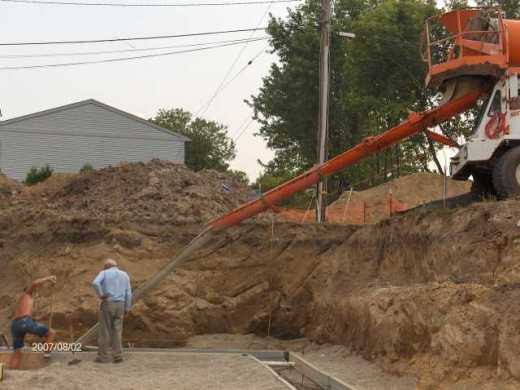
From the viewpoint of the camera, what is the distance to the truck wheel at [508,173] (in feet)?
41.3

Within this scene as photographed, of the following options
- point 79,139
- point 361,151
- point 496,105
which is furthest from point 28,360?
point 79,139

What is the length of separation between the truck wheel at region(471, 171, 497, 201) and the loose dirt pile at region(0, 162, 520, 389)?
1737mm

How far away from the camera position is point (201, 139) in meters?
51.0

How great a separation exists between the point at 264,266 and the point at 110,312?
5360 mm

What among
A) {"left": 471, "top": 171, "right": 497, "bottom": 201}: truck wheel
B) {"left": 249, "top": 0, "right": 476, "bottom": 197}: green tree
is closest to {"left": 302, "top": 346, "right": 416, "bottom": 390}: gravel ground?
{"left": 471, "top": 171, "right": 497, "bottom": 201}: truck wheel

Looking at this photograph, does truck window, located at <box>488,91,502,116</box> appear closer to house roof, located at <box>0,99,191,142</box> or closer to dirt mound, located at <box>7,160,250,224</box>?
dirt mound, located at <box>7,160,250,224</box>

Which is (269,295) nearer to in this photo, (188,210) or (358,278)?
(358,278)

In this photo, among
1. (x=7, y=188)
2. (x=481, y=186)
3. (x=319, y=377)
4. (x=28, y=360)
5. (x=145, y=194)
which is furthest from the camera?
(x=7, y=188)

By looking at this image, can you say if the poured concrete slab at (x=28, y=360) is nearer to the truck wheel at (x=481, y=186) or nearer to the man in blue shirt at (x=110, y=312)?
the man in blue shirt at (x=110, y=312)

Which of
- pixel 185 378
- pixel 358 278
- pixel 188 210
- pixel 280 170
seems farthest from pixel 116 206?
pixel 280 170

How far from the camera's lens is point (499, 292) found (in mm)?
8516

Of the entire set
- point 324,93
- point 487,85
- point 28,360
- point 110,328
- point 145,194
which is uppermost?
point 324,93

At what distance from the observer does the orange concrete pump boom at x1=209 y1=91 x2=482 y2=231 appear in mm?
13969

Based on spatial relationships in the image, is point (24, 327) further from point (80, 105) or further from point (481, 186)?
point (80, 105)
